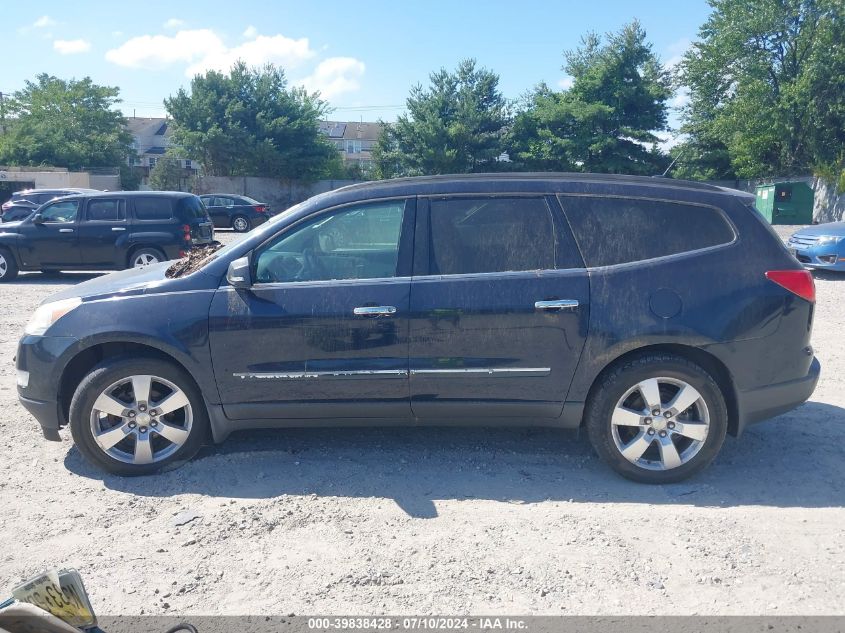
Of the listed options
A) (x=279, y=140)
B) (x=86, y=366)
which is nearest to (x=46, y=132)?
(x=279, y=140)

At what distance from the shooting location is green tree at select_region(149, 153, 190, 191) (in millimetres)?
39219

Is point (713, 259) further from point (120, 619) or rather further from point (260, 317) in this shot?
point (120, 619)

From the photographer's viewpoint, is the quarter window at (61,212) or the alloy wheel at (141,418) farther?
the quarter window at (61,212)

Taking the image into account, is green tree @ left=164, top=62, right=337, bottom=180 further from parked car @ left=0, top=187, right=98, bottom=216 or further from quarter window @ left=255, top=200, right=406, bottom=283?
quarter window @ left=255, top=200, right=406, bottom=283

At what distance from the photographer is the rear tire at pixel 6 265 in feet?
43.5

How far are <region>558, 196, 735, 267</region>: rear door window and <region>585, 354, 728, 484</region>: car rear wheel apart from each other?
0.66 m

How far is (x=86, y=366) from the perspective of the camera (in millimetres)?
4473

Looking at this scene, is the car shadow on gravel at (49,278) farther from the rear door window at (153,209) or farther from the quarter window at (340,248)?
the quarter window at (340,248)

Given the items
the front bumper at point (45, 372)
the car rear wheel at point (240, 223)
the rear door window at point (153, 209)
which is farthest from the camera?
the car rear wheel at point (240, 223)

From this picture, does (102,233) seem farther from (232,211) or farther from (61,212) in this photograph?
(232,211)

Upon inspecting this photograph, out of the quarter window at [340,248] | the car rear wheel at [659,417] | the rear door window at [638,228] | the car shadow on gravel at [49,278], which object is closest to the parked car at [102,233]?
the car shadow on gravel at [49,278]

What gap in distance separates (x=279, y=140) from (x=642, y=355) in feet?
129

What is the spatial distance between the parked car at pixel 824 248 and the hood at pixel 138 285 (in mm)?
11613

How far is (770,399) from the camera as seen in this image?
422cm
